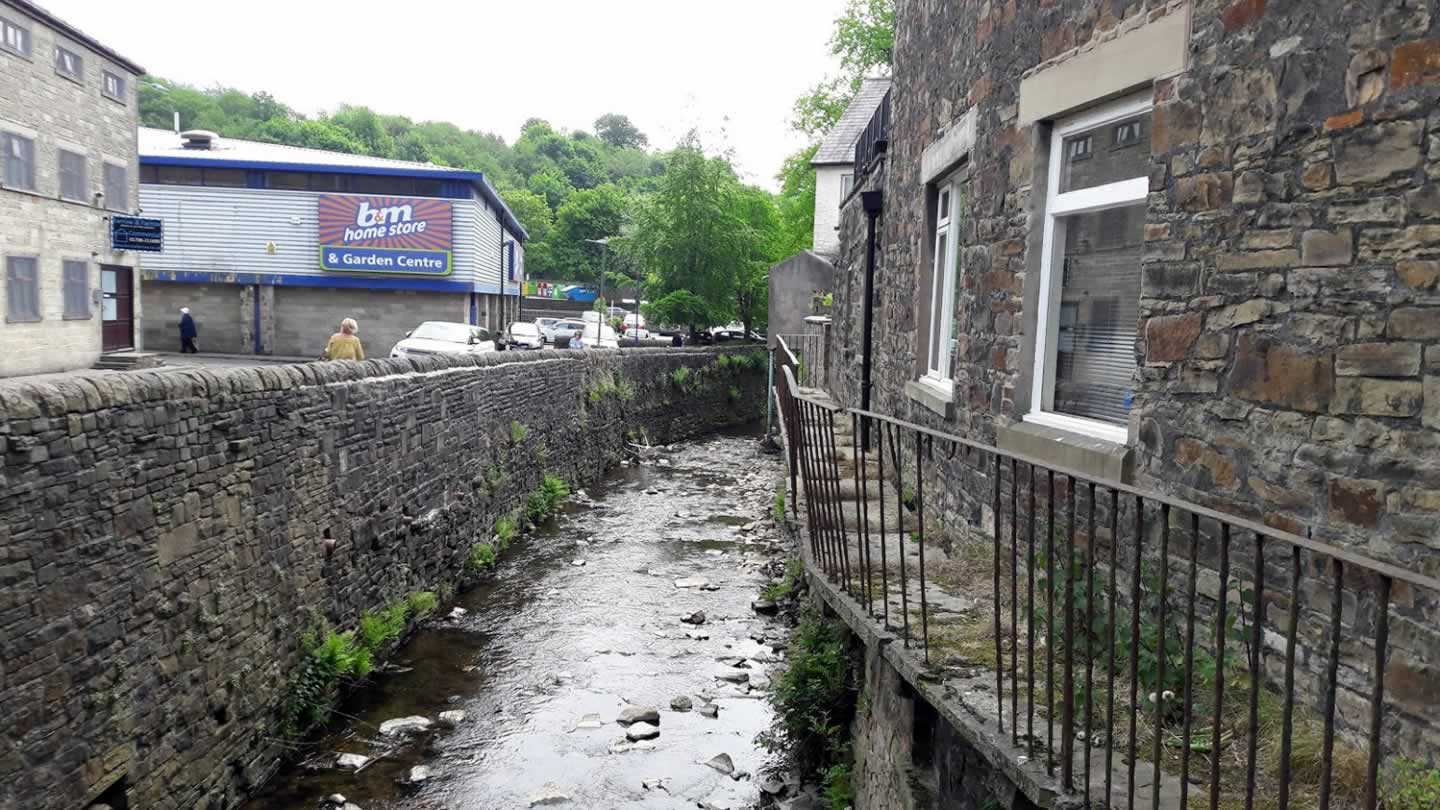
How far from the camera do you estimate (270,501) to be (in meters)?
7.17

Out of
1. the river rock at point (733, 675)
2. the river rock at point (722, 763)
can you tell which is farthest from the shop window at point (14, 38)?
the river rock at point (722, 763)

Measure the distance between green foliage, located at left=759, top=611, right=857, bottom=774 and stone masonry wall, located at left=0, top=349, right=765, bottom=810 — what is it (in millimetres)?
3564

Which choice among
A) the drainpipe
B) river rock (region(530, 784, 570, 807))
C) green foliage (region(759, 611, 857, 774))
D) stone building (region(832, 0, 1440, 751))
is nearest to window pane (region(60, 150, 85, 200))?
the drainpipe

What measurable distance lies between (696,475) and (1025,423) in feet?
48.2

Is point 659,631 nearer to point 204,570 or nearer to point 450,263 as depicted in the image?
point 204,570

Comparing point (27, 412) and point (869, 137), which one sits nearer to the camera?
point (27, 412)

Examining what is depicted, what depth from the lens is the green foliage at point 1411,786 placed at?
8.21 feet

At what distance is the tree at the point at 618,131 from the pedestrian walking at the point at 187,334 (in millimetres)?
106377

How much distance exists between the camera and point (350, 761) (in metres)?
6.95

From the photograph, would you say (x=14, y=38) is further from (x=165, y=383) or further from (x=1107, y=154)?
(x=1107, y=154)

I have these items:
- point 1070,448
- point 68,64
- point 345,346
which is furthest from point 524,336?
point 1070,448

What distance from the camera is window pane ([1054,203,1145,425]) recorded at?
451 cm

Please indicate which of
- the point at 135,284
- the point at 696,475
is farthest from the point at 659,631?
the point at 135,284

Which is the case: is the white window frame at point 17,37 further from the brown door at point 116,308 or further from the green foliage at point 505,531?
the green foliage at point 505,531
